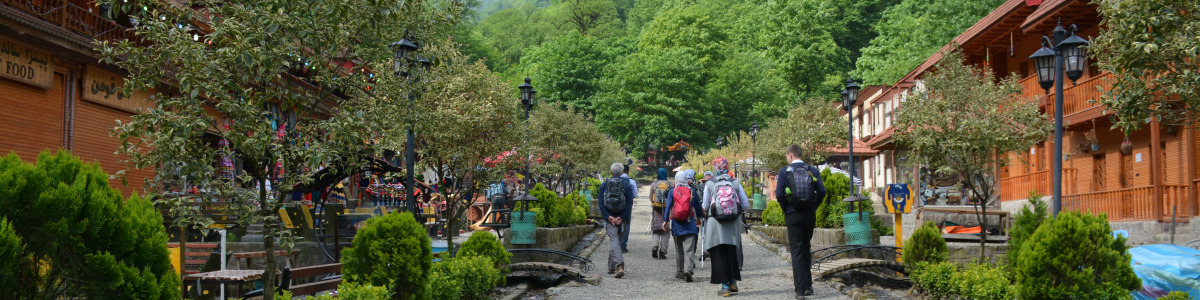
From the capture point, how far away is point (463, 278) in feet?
32.6

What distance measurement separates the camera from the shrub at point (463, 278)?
9391mm

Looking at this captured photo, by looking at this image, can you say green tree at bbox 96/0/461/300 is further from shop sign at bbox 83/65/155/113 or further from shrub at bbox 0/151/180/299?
shop sign at bbox 83/65/155/113

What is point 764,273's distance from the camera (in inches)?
547

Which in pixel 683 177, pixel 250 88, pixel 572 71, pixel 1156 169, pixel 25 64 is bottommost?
pixel 683 177

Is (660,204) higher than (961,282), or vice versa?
(660,204)

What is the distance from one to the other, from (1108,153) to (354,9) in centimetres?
2123

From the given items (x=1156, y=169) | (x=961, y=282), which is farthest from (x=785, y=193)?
(x=1156, y=169)

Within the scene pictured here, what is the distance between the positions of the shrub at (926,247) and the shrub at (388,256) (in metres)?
6.20

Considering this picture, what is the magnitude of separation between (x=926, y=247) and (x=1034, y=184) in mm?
15339

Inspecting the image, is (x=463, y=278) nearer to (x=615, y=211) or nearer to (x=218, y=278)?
(x=218, y=278)

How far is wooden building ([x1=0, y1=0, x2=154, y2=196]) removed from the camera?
1248 cm

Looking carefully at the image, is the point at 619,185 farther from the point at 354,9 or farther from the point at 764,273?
the point at 354,9

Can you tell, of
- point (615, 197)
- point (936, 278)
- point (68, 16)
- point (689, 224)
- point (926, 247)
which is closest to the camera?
point (936, 278)

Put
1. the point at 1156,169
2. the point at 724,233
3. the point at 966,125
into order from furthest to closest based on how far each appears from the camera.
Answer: the point at 1156,169, the point at 966,125, the point at 724,233
